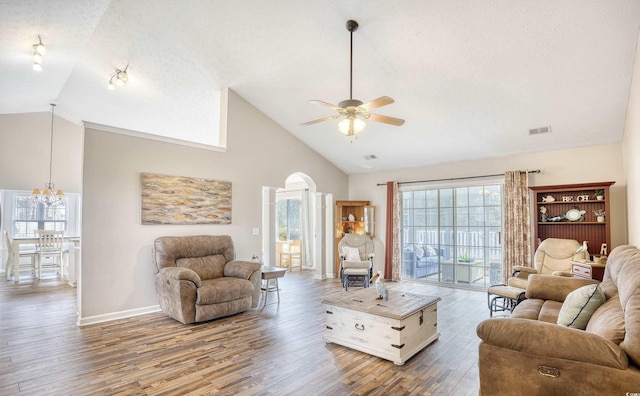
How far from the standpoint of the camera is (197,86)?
18.8ft

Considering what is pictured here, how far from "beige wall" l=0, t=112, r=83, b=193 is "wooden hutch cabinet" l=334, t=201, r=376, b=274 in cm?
575

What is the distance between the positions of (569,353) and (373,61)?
3671 mm

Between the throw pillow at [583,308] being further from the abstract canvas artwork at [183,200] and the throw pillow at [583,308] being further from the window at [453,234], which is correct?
the abstract canvas artwork at [183,200]

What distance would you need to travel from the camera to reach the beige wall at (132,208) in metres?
4.34

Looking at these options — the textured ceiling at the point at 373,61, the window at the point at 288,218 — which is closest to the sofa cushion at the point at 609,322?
the textured ceiling at the point at 373,61

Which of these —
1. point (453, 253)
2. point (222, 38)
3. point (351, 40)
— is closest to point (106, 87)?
point (222, 38)

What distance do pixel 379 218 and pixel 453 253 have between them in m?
1.74

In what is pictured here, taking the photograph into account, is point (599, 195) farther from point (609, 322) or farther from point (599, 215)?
point (609, 322)

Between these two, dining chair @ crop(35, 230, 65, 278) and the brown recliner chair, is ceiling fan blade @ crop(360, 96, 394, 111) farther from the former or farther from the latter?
dining chair @ crop(35, 230, 65, 278)

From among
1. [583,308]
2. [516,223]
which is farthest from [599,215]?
[583,308]

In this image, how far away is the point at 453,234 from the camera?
266 inches

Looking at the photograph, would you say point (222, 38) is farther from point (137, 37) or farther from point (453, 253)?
point (453, 253)

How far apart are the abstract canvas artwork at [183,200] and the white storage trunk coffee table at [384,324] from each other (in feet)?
8.82

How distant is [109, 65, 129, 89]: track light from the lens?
5.29 meters
